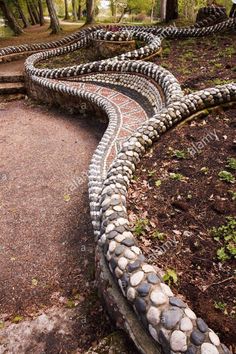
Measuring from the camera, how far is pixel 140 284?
2.60 metres

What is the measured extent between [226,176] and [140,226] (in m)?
1.40

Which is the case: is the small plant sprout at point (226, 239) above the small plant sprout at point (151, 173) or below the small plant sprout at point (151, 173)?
above

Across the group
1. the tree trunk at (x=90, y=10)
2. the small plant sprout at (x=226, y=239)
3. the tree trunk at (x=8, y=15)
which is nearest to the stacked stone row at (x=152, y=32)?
the tree trunk at (x=90, y=10)

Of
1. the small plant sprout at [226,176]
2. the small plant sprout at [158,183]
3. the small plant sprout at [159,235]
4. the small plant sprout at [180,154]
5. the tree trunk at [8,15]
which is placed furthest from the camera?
the tree trunk at [8,15]

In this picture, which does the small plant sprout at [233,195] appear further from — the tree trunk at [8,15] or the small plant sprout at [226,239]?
the tree trunk at [8,15]

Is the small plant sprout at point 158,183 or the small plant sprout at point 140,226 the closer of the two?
the small plant sprout at point 140,226

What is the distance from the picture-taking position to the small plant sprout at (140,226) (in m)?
3.46

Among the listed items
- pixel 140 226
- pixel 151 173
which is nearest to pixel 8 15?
pixel 151 173

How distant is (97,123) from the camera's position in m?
7.99

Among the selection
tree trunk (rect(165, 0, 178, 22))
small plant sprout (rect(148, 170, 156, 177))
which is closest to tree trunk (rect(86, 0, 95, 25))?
tree trunk (rect(165, 0, 178, 22))

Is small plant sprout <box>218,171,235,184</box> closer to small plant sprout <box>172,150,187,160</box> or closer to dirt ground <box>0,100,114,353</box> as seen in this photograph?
small plant sprout <box>172,150,187,160</box>

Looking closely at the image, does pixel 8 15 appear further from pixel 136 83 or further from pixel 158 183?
pixel 158 183

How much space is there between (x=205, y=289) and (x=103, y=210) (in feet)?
4.53

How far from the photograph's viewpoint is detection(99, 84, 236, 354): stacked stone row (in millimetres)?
2209
